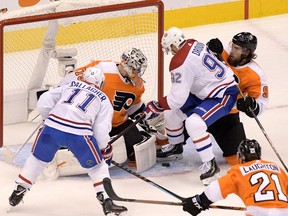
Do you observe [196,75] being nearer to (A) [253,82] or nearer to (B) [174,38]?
(B) [174,38]

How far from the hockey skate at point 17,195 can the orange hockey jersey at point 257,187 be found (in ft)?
4.04

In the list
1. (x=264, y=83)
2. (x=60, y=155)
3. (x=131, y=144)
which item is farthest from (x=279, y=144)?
(x=60, y=155)

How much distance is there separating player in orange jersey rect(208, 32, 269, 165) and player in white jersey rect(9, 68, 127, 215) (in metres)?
1.02

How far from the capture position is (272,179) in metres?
4.75

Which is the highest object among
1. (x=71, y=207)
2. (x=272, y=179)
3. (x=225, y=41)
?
(x=272, y=179)

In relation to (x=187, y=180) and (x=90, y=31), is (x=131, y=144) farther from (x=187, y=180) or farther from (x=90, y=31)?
(x=90, y=31)

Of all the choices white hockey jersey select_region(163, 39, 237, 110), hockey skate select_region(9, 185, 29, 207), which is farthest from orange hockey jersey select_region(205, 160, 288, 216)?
white hockey jersey select_region(163, 39, 237, 110)

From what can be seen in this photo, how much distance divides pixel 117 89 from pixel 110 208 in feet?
3.36

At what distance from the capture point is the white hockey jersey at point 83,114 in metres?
5.59

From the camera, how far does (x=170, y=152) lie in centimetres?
657

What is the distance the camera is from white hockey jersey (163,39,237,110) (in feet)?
20.2

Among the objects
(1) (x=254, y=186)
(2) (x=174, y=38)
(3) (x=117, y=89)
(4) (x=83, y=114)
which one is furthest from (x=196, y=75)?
(1) (x=254, y=186)

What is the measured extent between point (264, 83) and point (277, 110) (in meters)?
1.12

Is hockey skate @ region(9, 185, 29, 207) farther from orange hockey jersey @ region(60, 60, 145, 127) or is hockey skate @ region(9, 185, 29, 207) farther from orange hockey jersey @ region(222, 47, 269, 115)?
orange hockey jersey @ region(222, 47, 269, 115)
